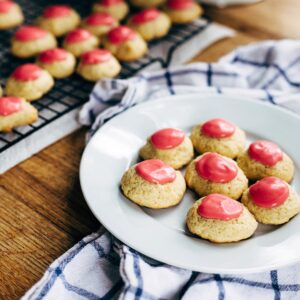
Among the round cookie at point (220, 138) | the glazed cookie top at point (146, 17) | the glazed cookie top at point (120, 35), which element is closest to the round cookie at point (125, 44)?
the glazed cookie top at point (120, 35)

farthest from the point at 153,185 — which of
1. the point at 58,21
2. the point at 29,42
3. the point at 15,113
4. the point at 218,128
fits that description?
the point at 58,21

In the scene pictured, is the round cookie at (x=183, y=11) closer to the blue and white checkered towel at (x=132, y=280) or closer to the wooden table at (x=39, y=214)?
the wooden table at (x=39, y=214)

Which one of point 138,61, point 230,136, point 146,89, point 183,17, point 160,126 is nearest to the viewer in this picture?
→ point 230,136

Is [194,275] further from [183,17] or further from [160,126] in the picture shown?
[183,17]

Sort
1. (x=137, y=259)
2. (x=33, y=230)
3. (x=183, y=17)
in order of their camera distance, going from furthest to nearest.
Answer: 1. (x=183, y=17)
2. (x=33, y=230)
3. (x=137, y=259)

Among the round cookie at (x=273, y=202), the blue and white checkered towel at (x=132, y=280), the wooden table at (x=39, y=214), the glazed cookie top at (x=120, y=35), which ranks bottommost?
the wooden table at (x=39, y=214)

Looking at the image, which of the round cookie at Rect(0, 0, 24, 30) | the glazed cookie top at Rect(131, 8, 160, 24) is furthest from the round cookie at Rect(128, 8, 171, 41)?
the round cookie at Rect(0, 0, 24, 30)

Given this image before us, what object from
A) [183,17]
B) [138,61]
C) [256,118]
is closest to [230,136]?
[256,118]
